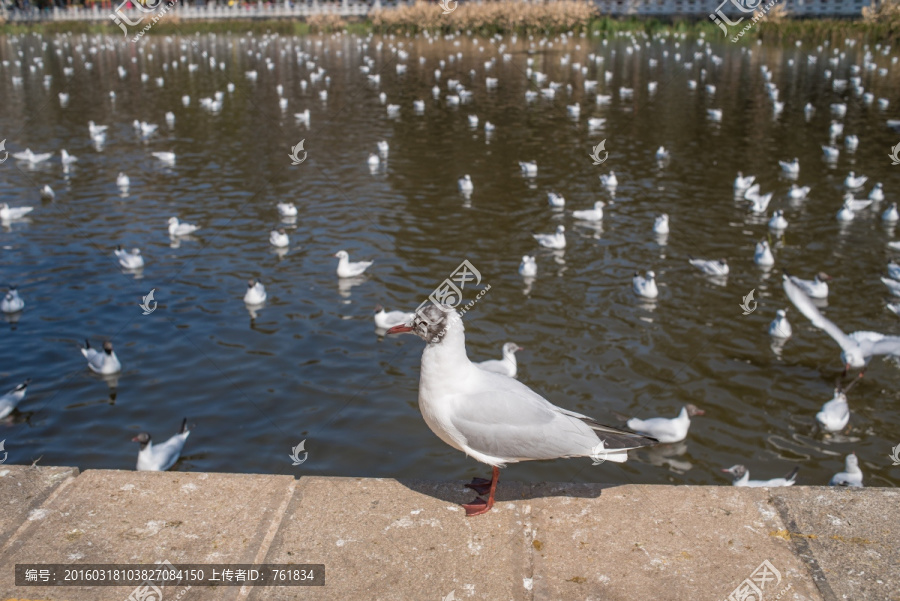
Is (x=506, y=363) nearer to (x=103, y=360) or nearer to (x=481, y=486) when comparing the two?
(x=481, y=486)

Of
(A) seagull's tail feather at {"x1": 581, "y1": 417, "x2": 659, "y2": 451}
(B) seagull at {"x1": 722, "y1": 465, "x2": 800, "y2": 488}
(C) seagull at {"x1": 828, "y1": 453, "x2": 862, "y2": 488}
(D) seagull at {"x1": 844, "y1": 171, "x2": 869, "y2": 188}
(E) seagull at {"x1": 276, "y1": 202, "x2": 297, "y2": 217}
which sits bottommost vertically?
(B) seagull at {"x1": 722, "y1": 465, "x2": 800, "y2": 488}

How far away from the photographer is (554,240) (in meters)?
13.6

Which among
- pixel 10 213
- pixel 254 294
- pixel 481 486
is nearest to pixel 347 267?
pixel 254 294

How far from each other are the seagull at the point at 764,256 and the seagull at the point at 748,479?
573 cm

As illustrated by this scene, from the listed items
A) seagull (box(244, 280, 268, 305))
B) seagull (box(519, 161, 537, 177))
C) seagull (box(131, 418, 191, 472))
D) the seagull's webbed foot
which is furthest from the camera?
seagull (box(519, 161, 537, 177))

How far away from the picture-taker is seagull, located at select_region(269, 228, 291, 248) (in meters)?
13.8

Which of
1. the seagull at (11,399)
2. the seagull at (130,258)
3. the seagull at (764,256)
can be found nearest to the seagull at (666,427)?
the seagull at (764,256)

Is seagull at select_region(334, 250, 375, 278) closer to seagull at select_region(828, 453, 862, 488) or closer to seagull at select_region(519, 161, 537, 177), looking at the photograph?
seagull at select_region(519, 161, 537, 177)

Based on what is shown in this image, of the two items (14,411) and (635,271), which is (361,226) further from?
(14,411)

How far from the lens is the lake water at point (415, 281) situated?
8594 mm

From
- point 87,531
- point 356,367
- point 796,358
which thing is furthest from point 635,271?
point 87,531

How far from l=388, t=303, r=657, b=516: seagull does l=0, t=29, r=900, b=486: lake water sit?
333 centimetres

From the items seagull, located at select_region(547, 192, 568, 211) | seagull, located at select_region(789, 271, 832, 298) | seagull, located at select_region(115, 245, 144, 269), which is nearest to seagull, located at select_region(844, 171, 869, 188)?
seagull, located at select_region(789, 271, 832, 298)

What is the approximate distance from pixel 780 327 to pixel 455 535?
7910 mm
